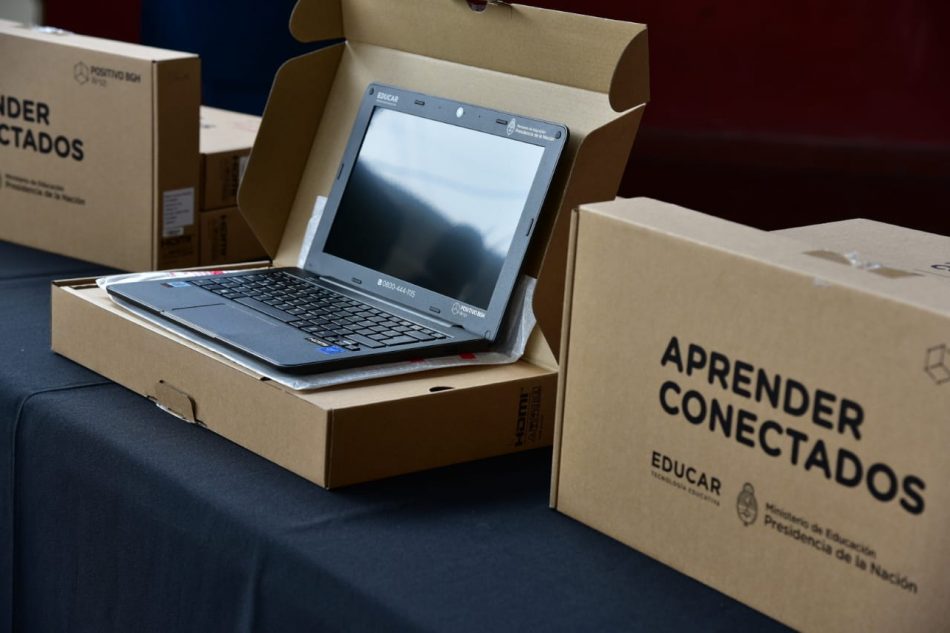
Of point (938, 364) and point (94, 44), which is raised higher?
point (94, 44)

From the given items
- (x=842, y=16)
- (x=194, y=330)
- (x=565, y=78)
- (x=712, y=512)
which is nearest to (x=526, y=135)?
(x=565, y=78)

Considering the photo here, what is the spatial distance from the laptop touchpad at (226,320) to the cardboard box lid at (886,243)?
49cm

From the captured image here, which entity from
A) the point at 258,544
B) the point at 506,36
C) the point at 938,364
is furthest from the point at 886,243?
the point at 258,544

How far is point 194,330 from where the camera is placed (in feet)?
3.54

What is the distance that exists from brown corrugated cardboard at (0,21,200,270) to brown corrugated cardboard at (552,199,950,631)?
2.56 ft

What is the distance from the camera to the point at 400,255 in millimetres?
1247

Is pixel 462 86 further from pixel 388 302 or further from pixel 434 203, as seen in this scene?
pixel 388 302

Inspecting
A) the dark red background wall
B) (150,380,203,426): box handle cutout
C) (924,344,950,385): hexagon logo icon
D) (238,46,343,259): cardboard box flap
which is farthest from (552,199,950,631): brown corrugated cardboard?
the dark red background wall

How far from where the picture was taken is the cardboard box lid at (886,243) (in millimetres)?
897

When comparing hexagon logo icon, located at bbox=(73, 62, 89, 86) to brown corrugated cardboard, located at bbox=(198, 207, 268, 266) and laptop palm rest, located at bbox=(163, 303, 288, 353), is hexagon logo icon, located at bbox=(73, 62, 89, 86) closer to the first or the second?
brown corrugated cardboard, located at bbox=(198, 207, 268, 266)

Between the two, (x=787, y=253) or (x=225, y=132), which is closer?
(x=787, y=253)

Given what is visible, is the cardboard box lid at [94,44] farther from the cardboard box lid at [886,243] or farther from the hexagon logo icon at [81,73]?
the cardboard box lid at [886,243]

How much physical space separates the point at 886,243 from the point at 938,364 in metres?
0.34

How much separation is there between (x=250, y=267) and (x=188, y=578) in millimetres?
506
